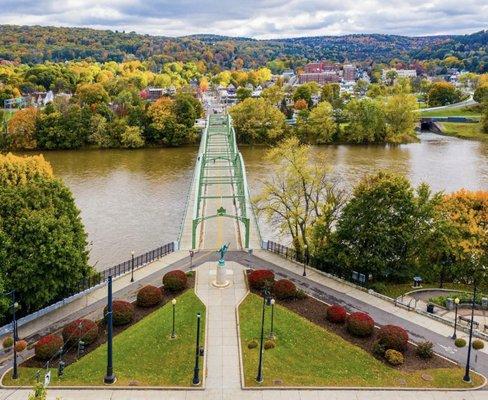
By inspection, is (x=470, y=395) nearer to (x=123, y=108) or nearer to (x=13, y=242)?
(x=13, y=242)

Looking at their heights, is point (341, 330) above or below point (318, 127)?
below

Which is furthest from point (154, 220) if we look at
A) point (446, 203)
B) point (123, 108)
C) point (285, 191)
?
point (123, 108)

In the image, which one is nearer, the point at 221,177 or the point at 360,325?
the point at 360,325

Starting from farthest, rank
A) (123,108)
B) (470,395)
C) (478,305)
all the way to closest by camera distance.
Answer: (123,108)
(478,305)
(470,395)

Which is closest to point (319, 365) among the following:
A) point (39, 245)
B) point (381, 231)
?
point (381, 231)

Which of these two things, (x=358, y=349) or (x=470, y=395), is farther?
(x=358, y=349)

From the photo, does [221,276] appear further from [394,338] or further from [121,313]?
[394,338]

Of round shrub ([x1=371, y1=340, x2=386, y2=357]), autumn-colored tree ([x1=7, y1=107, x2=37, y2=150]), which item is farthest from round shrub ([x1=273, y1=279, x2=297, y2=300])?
autumn-colored tree ([x1=7, y1=107, x2=37, y2=150])
